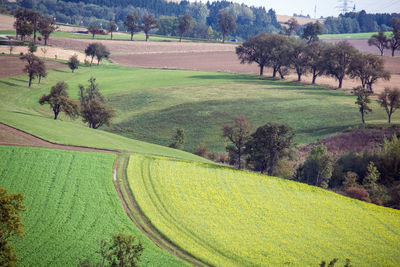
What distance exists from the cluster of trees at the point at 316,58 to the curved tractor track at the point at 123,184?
2680 inches

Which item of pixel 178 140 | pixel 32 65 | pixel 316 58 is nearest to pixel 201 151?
pixel 178 140

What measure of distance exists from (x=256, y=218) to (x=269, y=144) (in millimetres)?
16961

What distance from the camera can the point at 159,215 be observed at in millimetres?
34219

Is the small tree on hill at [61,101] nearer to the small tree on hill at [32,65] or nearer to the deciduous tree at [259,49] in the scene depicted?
the small tree on hill at [32,65]

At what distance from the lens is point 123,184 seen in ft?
131

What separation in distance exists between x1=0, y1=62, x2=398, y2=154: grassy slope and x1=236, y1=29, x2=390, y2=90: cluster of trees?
6344 mm

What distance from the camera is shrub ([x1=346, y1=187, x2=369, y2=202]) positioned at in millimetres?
44719

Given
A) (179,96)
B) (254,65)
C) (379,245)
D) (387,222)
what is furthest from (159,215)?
(254,65)

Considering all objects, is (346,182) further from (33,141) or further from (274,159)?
(33,141)

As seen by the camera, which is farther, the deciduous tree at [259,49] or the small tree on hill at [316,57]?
the deciduous tree at [259,49]

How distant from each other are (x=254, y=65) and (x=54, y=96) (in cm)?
9684

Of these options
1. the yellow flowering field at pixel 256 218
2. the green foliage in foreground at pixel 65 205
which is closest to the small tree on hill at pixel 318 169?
the yellow flowering field at pixel 256 218

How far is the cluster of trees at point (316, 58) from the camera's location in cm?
9575

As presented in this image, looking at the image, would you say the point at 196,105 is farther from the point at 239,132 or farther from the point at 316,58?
the point at 316,58
